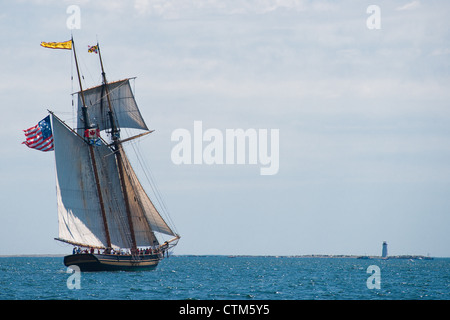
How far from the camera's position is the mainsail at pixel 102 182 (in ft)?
270

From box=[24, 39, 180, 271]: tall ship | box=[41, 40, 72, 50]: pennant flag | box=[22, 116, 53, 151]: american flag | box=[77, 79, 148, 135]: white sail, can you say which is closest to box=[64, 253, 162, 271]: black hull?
box=[24, 39, 180, 271]: tall ship

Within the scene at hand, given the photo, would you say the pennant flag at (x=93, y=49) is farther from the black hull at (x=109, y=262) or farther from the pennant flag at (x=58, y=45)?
the black hull at (x=109, y=262)

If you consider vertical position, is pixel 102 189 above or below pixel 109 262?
above

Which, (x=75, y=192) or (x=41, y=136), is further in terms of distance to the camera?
(x=75, y=192)

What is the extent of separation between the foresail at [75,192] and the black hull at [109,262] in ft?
5.61

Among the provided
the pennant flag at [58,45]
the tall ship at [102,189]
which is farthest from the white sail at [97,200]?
the pennant flag at [58,45]

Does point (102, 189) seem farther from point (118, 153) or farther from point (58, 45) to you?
point (58, 45)

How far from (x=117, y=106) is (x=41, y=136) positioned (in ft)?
57.7

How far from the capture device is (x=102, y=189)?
8975 cm

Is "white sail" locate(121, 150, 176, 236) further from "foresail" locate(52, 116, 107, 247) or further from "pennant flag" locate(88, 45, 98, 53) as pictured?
"pennant flag" locate(88, 45, 98, 53)

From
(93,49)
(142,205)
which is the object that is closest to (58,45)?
(93,49)

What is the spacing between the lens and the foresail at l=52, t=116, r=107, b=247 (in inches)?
3182
